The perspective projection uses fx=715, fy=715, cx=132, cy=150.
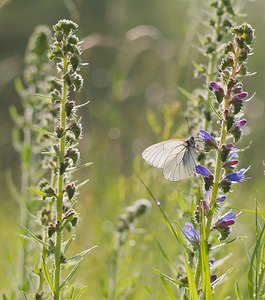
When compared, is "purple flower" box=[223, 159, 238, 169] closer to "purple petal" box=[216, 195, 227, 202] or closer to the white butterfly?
"purple petal" box=[216, 195, 227, 202]

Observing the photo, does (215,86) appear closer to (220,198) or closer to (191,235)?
(220,198)

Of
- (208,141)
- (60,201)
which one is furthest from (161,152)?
(60,201)

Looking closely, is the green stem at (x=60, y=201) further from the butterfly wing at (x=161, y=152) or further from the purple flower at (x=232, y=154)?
the purple flower at (x=232, y=154)

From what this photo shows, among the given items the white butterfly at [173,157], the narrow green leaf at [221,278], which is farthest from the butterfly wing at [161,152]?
the narrow green leaf at [221,278]

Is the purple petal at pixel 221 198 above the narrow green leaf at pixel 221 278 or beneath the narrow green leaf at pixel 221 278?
above

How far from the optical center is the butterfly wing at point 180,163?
2.62 metres

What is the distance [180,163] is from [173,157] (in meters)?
0.05

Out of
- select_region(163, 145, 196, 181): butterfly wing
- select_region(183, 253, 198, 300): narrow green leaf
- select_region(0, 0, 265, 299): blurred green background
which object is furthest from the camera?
select_region(0, 0, 265, 299): blurred green background

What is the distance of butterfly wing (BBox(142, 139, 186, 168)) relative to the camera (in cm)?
272

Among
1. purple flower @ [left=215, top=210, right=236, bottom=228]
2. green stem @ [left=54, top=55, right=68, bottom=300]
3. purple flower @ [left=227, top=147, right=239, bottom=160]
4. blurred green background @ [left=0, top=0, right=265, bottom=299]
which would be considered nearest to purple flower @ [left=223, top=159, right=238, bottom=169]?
purple flower @ [left=227, top=147, right=239, bottom=160]

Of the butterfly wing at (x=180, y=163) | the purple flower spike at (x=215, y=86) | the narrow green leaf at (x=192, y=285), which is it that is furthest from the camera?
the butterfly wing at (x=180, y=163)

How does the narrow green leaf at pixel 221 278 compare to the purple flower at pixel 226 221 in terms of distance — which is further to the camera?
the purple flower at pixel 226 221

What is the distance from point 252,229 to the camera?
5453mm

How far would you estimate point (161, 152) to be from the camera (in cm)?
274
